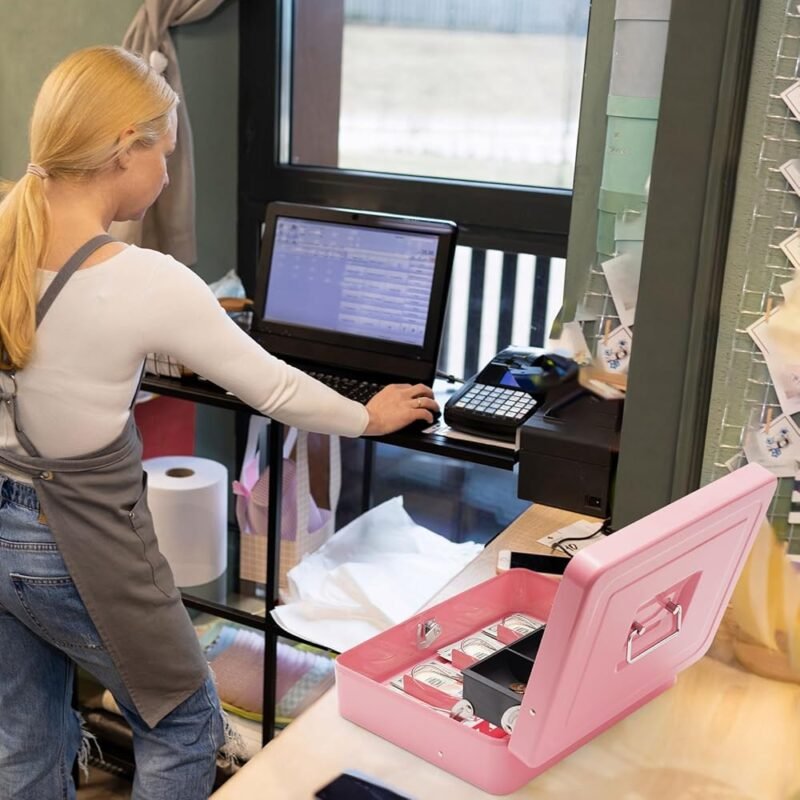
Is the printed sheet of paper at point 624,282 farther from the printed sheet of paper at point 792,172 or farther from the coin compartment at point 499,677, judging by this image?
the coin compartment at point 499,677

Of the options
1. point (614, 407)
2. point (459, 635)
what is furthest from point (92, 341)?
point (614, 407)

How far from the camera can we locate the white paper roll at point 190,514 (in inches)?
94.7

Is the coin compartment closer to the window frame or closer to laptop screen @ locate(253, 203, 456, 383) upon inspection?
laptop screen @ locate(253, 203, 456, 383)

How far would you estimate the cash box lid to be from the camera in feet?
3.31

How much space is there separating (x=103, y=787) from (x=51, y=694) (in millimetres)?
838

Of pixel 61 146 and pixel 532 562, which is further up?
pixel 61 146

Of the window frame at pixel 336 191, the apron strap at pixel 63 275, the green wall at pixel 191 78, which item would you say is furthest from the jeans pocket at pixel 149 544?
the green wall at pixel 191 78

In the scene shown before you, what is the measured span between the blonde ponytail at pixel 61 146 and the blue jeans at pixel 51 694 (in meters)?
0.27

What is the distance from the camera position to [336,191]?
2.64 meters

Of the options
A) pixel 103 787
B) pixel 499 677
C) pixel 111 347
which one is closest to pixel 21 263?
pixel 111 347

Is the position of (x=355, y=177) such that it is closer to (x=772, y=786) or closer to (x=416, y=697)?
(x=416, y=697)

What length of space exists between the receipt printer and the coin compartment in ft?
1.53

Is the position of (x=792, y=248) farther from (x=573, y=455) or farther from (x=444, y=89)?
(x=444, y=89)

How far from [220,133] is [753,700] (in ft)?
6.22
